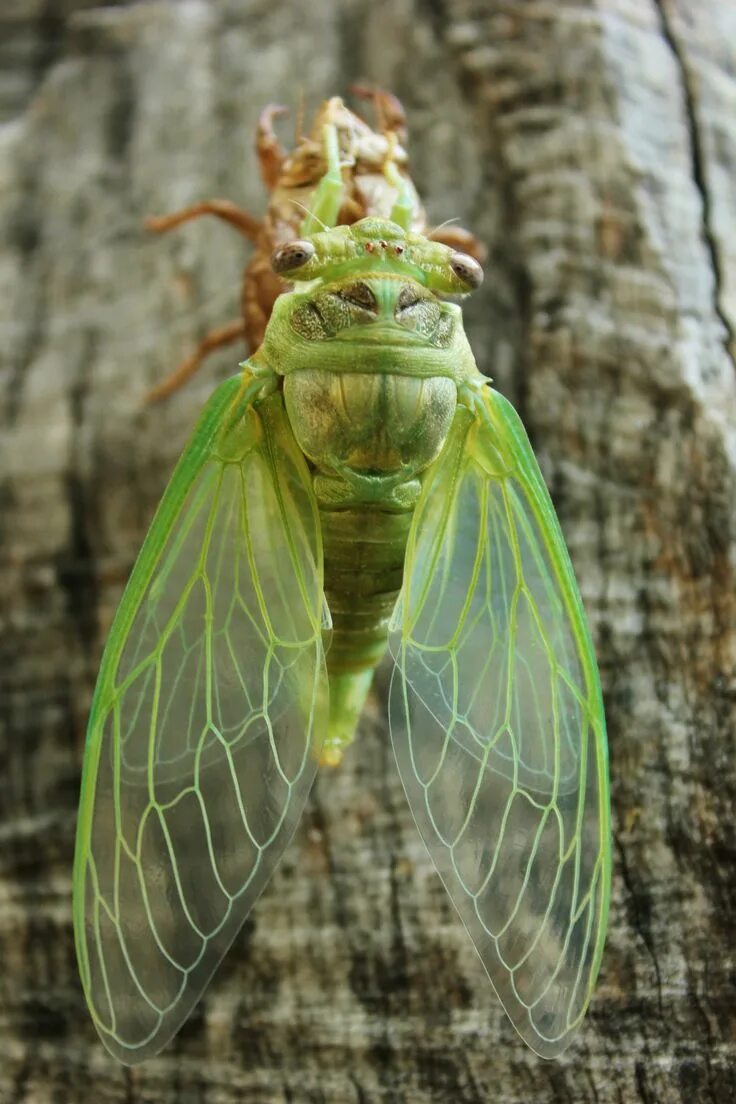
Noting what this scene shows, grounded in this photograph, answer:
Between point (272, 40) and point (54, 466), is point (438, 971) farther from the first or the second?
point (272, 40)

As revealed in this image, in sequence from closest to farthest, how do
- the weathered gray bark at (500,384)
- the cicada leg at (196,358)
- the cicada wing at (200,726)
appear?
the cicada wing at (200,726)
the weathered gray bark at (500,384)
the cicada leg at (196,358)

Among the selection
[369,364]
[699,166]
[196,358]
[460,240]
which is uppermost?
[699,166]

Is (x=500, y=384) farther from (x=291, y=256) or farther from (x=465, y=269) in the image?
(x=291, y=256)

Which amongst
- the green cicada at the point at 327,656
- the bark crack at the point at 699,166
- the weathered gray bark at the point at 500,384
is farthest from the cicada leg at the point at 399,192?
the bark crack at the point at 699,166

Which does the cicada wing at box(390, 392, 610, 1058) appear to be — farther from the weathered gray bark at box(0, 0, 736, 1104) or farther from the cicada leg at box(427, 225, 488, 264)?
the cicada leg at box(427, 225, 488, 264)

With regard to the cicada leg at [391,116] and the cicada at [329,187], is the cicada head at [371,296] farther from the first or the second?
the cicada leg at [391,116]

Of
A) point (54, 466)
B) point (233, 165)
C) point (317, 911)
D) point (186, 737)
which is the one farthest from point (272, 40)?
point (317, 911)

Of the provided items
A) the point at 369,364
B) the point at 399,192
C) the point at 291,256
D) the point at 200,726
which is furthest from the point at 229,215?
the point at 200,726
